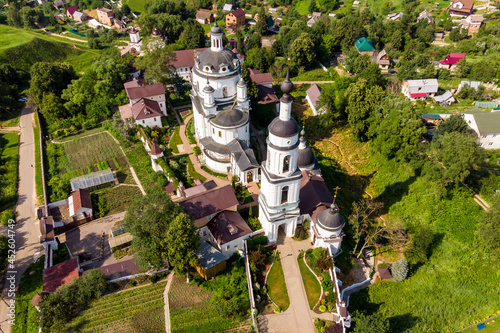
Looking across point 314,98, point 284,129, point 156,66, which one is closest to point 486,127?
point 314,98

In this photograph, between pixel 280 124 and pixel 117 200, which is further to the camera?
pixel 117 200

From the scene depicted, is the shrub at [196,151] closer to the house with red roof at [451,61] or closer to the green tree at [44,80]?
the green tree at [44,80]

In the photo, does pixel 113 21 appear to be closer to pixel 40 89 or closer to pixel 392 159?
pixel 40 89

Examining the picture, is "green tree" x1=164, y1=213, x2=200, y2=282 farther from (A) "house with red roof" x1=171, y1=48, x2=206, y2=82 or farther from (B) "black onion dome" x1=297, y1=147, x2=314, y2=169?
(A) "house with red roof" x1=171, y1=48, x2=206, y2=82

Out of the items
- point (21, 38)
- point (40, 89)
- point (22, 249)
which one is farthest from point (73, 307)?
point (21, 38)

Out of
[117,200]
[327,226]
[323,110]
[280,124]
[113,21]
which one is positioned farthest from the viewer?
[113,21]

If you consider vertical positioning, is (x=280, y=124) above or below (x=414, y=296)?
above

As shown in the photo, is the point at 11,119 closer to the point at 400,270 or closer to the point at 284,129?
the point at 284,129
